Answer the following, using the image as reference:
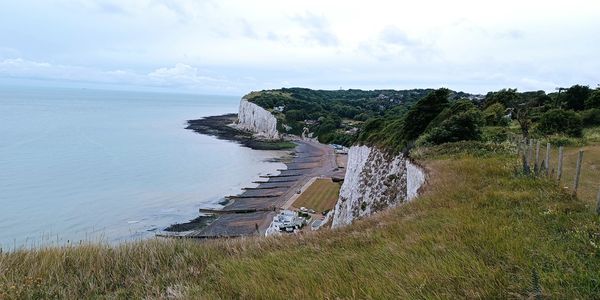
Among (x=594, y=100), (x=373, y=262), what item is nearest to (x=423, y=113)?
(x=594, y=100)

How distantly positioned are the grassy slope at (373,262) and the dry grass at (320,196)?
34186mm

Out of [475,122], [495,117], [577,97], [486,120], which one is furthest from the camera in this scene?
[577,97]

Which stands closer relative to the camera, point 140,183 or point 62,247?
point 62,247

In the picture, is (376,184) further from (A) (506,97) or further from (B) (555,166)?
(A) (506,97)

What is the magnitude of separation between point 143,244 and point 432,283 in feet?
13.7

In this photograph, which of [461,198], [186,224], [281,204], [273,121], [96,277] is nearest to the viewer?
[96,277]

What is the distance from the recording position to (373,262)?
16.1ft

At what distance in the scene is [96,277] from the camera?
17.4 feet

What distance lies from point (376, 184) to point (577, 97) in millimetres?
21046

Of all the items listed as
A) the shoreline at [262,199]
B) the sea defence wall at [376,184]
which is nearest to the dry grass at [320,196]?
the shoreline at [262,199]

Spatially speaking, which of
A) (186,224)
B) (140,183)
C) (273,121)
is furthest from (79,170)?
(273,121)

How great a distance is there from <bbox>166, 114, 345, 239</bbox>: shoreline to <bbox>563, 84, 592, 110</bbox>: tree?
25.9 m

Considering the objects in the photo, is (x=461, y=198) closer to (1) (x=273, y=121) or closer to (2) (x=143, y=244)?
(2) (x=143, y=244)

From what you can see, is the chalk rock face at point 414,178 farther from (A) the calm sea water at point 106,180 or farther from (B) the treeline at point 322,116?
(B) the treeline at point 322,116
